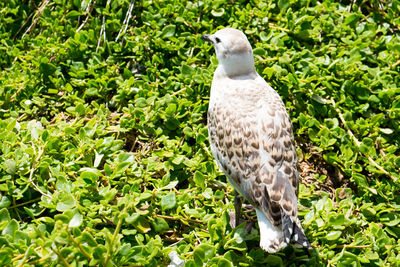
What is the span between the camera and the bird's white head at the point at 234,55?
3828mm

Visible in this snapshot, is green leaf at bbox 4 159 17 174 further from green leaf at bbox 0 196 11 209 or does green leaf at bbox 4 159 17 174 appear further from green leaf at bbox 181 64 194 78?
green leaf at bbox 181 64 194 78

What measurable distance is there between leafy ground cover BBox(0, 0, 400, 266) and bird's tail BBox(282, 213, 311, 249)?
1.34ft

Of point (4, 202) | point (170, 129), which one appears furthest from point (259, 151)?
point (4, 202)

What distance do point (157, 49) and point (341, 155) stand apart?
2.01 metres

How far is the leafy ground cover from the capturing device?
10.7 ft

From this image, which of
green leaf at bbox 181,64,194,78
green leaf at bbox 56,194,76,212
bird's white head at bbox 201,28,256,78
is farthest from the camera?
green leaf at bbox 181,64,194,78

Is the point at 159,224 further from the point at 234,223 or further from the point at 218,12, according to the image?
the point at 218,12

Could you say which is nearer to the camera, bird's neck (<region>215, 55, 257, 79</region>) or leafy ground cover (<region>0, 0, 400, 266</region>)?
leafy ground cover (<region>0, 0, 400, 266</region>)

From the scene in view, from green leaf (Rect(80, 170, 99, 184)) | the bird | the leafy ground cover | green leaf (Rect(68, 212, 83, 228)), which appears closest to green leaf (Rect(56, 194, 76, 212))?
the leafy ground cover

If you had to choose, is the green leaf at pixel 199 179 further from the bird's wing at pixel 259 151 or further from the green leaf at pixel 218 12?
the green leaf at pixel 218 12

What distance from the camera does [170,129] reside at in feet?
13.5

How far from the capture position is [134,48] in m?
4.60

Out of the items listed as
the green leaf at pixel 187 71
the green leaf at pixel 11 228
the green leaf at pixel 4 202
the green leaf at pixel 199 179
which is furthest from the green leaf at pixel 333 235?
the green leaf at pixel 4 202

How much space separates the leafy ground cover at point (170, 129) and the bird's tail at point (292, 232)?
410mm
